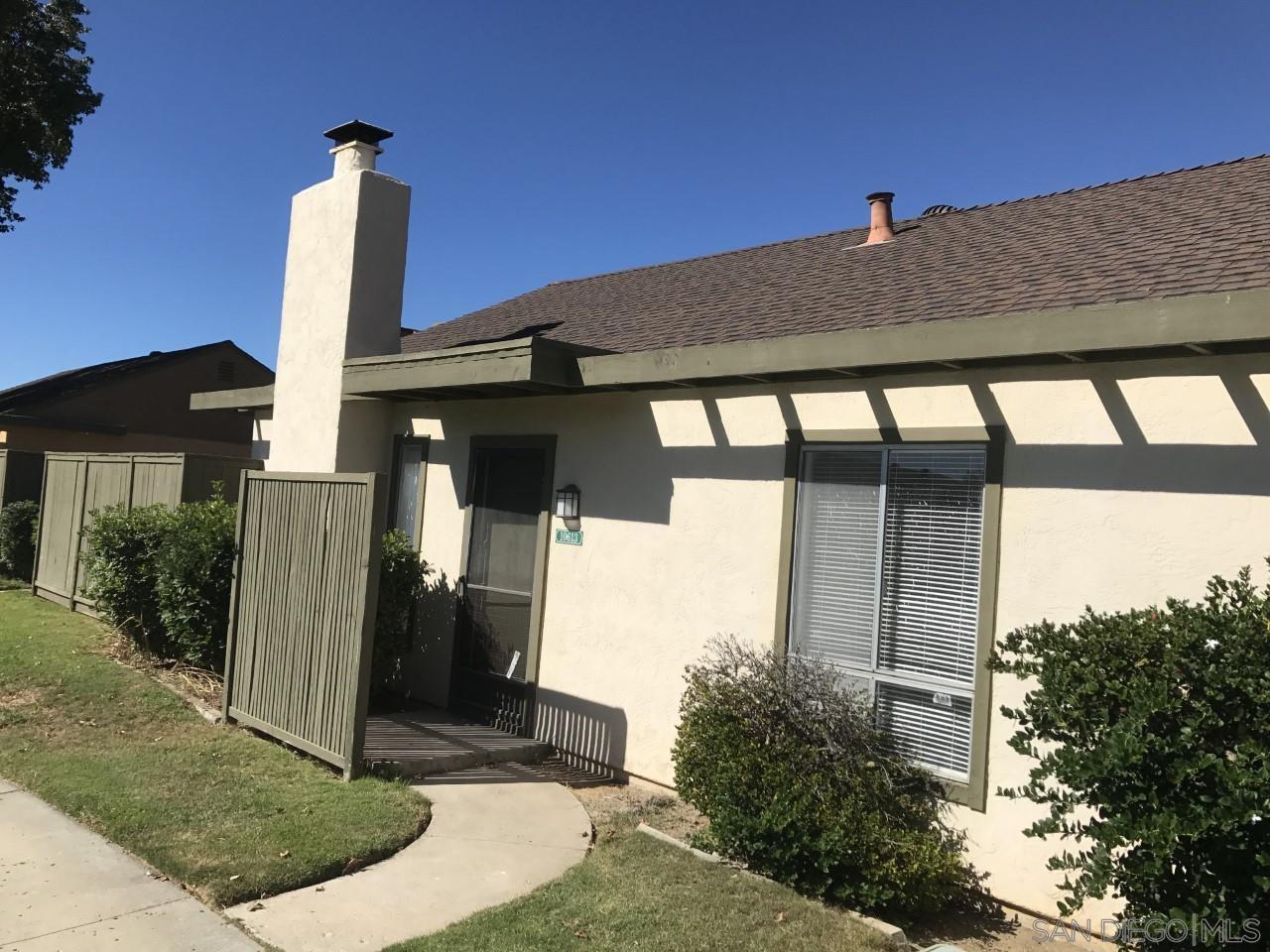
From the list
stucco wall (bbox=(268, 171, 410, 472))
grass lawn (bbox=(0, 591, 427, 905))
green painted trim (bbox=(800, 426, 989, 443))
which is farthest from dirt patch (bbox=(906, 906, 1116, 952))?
stucco wall (bbox=(268, 171, 410, 472))

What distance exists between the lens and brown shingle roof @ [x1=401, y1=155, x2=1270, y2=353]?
547cm

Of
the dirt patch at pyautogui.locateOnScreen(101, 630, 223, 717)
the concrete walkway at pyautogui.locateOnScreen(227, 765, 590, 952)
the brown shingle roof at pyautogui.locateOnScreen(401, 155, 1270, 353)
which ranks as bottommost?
the concrete walkway at pyautogui.locateOnScreen(227, 765, 590, 952)

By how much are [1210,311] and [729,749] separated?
333cm

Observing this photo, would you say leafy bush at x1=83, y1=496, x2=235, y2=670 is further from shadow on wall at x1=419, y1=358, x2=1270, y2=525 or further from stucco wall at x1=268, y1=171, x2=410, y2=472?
shadow on wall at x1=419, y1=358, x2=1270, y2=525

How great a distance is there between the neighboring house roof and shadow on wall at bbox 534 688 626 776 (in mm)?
19388

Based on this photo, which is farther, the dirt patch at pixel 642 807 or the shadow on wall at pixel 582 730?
the shadow on wall at pixel 582 730

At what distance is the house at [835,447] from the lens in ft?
15.2

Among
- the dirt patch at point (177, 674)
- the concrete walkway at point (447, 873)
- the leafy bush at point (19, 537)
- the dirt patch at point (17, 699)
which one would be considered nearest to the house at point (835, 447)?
the concrete walkway at point (447, 873)

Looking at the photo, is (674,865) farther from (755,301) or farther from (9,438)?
(9,438)

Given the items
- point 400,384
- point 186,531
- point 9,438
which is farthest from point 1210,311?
point 9,438

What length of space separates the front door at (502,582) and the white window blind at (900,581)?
2.66 meters

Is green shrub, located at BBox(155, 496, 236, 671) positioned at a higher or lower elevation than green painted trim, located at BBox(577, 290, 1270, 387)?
lower

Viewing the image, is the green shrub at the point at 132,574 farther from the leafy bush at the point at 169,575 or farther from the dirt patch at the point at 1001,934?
the dirt patch at the point at 1001,934

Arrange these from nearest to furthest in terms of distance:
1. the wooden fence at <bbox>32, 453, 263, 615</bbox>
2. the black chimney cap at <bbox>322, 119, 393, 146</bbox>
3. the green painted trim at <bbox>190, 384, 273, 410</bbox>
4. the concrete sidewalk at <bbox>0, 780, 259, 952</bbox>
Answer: the concrete sidewalk at <bbox>0, 780, 259, 952</bbox> → the black chimney cap at <bbox>322, 119, 393, 146</bbox> → the wooden fence at <bbox>32, 453, 263, 615</bbox> → the green painted trim at <bbox>190, 384, 273, 410</bbox>
